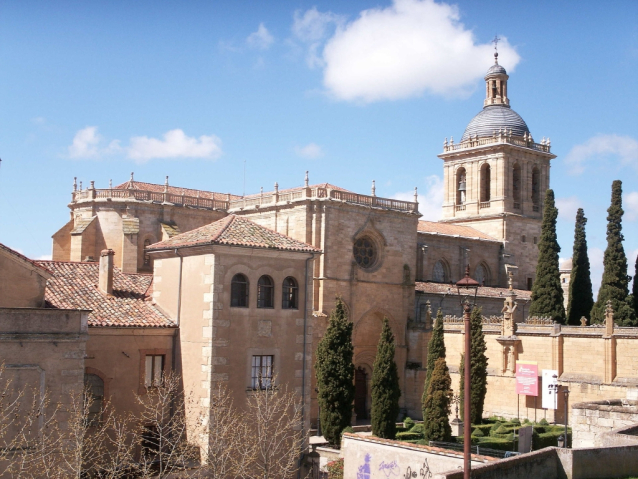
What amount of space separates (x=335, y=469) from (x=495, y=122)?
40.8m

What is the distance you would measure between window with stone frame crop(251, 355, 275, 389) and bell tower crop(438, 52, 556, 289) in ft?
117

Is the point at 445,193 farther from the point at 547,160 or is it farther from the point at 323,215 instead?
the point at 323,215

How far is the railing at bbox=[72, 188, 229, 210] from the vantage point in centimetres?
4444

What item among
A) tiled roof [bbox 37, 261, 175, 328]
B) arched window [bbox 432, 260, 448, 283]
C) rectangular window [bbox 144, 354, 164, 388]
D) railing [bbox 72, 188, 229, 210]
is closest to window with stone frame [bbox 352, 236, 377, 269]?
arched window [bbox 432, 260, 448, 283]

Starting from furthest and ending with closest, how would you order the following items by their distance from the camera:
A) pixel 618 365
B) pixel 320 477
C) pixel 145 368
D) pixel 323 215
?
1. pixel 323 215
2. pixel 618 365
3. pixel 320 477
4. pixel 145 368

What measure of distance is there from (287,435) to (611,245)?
25689 millimetres

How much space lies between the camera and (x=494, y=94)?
6309 centimetres

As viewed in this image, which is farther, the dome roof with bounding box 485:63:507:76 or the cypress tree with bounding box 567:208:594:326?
the dome roof with bounding box 485:63:507:76

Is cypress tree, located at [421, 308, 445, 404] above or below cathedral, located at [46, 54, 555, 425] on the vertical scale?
below

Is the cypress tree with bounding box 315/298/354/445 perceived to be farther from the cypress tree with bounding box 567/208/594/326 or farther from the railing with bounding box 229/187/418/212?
the cypress tree with bounding box 567/208/594/326

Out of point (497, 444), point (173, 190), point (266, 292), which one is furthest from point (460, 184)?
point (266, 292)

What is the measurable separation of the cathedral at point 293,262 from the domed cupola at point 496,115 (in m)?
0.13

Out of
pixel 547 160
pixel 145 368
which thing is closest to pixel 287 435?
pixel 145 368

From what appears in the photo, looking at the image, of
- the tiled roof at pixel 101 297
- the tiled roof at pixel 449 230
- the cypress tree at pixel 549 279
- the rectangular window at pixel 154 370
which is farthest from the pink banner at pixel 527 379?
the rectangular window at pixel 154 370
